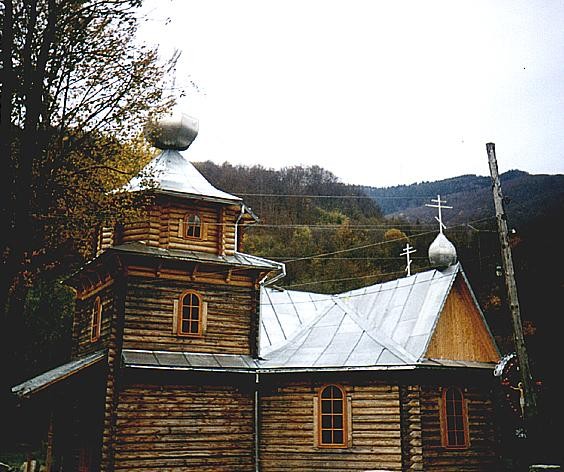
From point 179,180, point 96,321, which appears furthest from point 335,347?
point 96,321

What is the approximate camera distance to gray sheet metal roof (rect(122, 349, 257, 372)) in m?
16.3

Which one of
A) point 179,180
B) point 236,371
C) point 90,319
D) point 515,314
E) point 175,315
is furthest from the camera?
point 90,319

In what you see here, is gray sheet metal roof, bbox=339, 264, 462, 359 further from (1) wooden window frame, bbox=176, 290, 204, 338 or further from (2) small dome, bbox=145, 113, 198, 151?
(2) small dome, bbox=145, 113, 198, 151

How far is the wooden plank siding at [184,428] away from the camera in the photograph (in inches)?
628

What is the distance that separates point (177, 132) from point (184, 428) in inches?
344

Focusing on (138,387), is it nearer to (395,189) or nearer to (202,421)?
(202,421)

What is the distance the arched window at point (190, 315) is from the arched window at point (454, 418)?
261 inches

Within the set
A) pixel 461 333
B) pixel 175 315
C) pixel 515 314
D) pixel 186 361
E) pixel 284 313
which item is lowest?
pixel 186 361

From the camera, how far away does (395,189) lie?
62375 millimetres

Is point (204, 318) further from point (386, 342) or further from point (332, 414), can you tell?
point (386, 342)

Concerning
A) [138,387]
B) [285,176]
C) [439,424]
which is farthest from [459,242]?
[138,387]

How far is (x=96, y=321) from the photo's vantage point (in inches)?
725

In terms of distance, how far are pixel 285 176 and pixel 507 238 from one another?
42449 millimetres

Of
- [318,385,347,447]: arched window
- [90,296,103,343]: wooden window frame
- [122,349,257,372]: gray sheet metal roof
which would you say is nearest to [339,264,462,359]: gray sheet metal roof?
[318,385,347,447]: arched window
